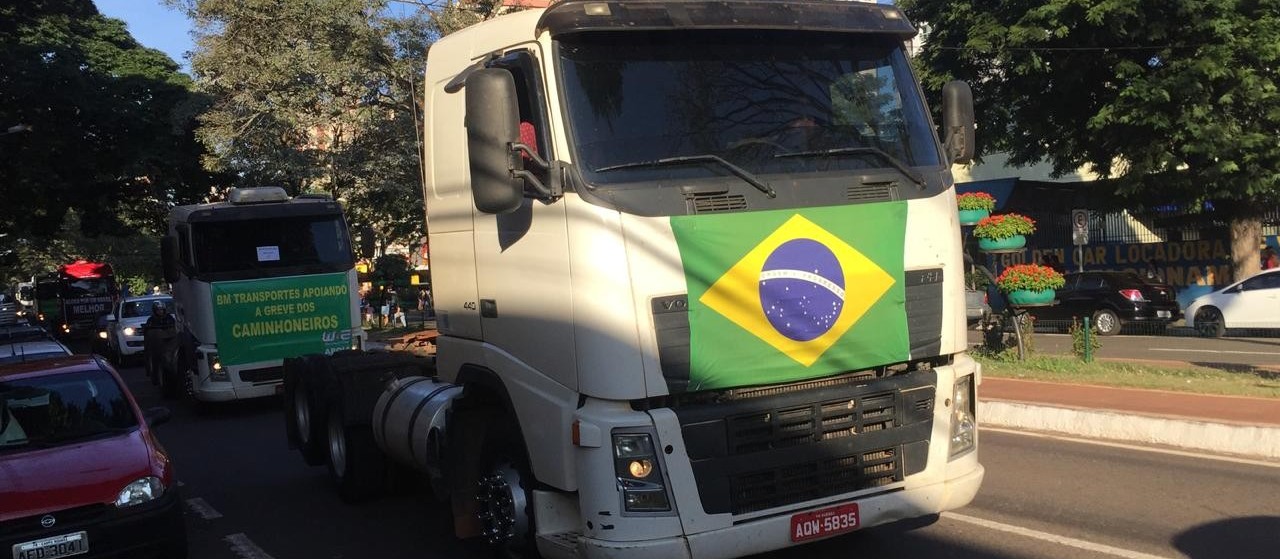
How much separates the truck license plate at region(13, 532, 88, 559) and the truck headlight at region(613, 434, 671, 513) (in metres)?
3.73

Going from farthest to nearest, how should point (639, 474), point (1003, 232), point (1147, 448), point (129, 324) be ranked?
point (129, 324) → point (1003, 232) → point (1147, 448) → point (639, 474)

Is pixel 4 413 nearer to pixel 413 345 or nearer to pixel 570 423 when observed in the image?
pixel 413 345

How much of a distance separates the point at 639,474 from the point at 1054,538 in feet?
10.4

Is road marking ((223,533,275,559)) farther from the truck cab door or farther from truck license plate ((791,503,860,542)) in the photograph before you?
truck license plate ((791,503,860,542))

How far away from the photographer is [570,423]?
5.30 m

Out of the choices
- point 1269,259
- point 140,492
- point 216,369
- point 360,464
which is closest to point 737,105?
point 140,492

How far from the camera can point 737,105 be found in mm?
5668

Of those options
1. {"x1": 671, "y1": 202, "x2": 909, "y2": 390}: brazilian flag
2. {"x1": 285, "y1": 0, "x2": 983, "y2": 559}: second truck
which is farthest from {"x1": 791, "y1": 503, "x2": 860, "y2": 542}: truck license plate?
{"x1": 671, "y1": 202, "x2": 909, "y2": 390}: brazilian flag

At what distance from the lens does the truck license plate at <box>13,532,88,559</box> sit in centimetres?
664

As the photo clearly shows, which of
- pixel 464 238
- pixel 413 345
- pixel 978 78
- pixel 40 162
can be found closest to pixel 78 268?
pixel 40 162

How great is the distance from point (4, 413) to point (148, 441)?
3.48 feet

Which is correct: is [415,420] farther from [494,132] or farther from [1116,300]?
[1116,300]

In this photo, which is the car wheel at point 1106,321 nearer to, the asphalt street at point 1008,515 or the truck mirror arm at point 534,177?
the asphalt street at point 1008,515

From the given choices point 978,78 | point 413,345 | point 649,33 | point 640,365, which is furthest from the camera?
point 978,78
